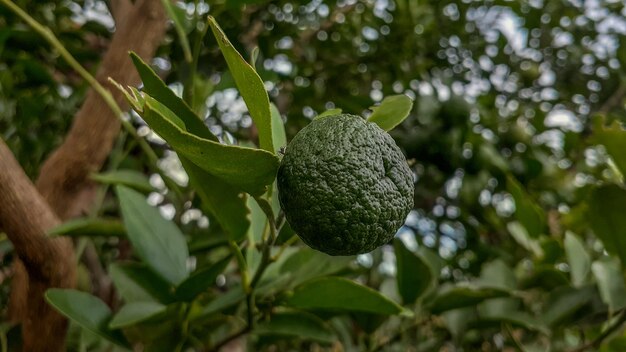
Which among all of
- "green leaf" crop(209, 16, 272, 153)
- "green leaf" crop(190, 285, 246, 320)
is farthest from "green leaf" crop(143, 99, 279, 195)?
"green leaf" crop(190, 285, 246, 320)

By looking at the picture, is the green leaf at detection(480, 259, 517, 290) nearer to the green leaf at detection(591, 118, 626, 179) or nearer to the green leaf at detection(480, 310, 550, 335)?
the green leaf at detection(480, 310, 550, 335)

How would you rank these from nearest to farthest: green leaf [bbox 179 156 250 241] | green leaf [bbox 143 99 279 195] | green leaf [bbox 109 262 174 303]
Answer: green leaf [bbox 143 99 279 195], green leaf [bbox 179 156 250 241], green leaf [bbox 109 262 174 303]

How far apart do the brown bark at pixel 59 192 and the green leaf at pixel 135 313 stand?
0.11m

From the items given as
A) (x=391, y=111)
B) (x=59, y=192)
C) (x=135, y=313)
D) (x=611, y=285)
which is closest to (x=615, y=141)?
(x=611, y=285)

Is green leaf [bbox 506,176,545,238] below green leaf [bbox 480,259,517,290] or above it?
above

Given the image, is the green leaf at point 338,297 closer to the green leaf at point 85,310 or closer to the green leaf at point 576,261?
the green leaf at point 85,310

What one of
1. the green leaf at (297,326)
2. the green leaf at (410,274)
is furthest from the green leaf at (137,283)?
the green leaf at (410,274)

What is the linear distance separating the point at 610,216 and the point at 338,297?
1.03ft

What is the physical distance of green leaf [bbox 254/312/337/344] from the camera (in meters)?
0.69

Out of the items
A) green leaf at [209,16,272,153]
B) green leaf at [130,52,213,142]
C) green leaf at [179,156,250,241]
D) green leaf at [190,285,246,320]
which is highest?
green leaf at [209,16,272,153]

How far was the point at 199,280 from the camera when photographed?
573mm

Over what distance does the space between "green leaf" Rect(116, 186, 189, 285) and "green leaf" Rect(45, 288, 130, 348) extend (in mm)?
72

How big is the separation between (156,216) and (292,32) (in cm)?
59

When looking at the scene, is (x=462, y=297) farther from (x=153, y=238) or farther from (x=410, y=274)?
(x=153, y=238)
